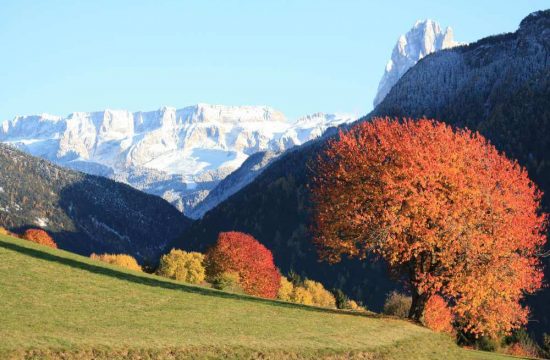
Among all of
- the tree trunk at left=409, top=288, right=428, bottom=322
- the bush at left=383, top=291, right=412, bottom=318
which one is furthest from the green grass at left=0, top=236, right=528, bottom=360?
the bush at left=383, top=291, right=412, bottom=318

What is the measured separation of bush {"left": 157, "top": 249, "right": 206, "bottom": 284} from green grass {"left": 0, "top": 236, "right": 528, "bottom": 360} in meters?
86.1

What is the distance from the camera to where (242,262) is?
152625mm

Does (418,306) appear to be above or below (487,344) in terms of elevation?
above

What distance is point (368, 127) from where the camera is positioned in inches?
2279

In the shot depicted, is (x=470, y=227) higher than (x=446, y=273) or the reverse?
higher

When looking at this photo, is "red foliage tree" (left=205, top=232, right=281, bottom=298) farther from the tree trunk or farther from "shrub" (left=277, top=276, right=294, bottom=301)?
the tree trunk

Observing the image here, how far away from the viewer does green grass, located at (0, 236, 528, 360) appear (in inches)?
1367

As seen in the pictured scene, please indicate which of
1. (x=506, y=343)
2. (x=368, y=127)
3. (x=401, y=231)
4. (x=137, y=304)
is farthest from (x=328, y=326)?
(x=506, y=343)

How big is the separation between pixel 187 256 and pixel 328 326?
369ft

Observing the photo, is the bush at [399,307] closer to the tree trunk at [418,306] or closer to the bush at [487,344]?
the bush at [487,344]

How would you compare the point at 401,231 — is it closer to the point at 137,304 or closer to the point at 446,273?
the point at 446,273

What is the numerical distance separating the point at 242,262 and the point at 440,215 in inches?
4061

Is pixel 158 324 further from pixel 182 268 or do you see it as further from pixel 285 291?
pixel 285 291

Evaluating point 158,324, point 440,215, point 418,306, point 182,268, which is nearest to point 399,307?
point 182,268
